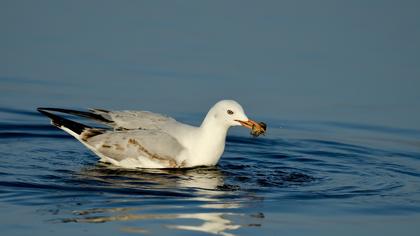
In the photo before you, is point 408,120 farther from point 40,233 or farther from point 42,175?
point 40,233

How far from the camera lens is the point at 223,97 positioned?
17.8m

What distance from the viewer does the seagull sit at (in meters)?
14.2

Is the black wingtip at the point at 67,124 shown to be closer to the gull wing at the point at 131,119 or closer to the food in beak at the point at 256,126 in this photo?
the gull wing at the point at 131,119

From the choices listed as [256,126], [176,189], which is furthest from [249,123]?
[176,189]

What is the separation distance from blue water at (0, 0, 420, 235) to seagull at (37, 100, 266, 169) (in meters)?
0.22

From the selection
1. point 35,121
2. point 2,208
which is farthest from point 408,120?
point 2,208

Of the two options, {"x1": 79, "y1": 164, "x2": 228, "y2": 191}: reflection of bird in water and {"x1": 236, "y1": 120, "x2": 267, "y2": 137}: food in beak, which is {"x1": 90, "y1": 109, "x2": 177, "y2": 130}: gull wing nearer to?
{"x1": 79, "y1": 164, "x2": 228, "y2": 191}: reflection of bird in water

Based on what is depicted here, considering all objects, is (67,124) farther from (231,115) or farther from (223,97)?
(223,97)

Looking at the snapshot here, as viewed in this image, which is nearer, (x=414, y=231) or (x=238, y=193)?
(x=414, y=231)

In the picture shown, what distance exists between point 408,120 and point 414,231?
618 cm

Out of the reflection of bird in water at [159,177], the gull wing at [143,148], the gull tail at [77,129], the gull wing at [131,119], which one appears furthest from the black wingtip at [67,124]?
the reflection of bird in water at [159,177]

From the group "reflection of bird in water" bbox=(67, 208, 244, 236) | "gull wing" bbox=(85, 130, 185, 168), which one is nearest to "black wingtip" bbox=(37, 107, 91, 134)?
"gull wing" bbox=(85, 130, 185, 168)

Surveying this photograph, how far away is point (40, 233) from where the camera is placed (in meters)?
10.5

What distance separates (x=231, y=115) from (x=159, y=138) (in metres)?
1.03
